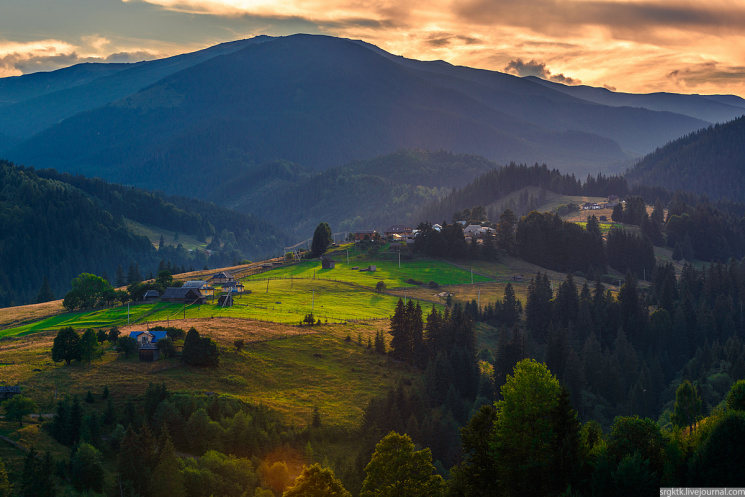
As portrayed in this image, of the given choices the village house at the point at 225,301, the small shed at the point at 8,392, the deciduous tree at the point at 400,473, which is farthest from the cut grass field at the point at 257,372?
the deciduous tree at the point at 400,473

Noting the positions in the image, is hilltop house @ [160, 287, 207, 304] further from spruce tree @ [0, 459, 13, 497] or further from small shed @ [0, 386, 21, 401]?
spruce tree @ [0, 459, 13, 497]

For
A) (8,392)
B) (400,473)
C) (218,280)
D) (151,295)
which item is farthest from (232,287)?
(400,473)

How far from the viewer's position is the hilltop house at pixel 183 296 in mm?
120812

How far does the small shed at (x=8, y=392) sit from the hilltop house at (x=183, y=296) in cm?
5131

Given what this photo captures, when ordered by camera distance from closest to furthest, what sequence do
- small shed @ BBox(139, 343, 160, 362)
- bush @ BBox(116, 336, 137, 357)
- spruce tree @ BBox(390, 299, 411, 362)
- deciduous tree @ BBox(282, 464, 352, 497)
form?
1. deciduous tree @ BBox(282, 464, 352, 497)
2. small shed @ BBox(139, 343, 160, 362)
3. bush @ BBox(116, 336, 137, 357)
4. spruce tree @ BBox(390, 299, 411, 362)

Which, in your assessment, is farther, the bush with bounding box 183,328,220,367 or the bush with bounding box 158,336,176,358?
the bush with bounding box 158,336,176,358

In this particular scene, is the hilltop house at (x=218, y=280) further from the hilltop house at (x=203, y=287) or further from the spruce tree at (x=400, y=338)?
the spruce tree at (x=400, y=338)

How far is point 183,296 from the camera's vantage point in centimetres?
12106

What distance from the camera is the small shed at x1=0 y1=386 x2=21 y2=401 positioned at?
6806cm

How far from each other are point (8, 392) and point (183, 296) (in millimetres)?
52954

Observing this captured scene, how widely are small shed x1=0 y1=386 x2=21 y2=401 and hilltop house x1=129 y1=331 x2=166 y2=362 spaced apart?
59.4ft

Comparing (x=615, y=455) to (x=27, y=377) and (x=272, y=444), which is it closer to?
(x=272, y=444)

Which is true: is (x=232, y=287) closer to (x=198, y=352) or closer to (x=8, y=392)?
(x=198, y=352)

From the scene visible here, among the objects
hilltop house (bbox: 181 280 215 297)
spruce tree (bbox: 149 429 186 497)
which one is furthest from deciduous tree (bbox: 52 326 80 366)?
hilltop house (bbox: 181 280 215 297)
